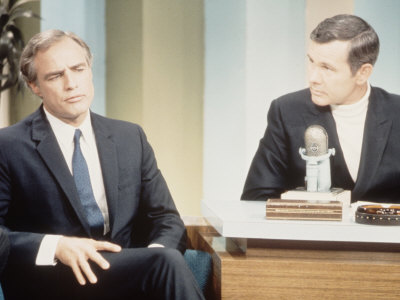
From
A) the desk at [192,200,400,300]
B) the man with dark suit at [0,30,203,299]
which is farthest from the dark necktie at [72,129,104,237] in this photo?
the desk at [192,200,400,300]

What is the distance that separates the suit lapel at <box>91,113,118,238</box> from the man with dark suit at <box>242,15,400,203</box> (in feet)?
2.12

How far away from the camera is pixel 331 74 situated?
104 inches

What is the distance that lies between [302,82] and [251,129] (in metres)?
0.39

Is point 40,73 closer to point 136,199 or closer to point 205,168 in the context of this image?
point 136,199

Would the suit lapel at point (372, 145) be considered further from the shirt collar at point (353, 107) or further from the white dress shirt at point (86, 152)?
the white dress shirt at point (86, 152)

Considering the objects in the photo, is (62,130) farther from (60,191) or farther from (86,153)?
(60,191)

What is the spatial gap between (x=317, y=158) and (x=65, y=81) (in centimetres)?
92

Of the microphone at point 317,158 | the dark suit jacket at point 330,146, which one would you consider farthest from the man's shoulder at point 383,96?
the microphone at point 317,158

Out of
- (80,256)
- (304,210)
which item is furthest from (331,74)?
(80,256)

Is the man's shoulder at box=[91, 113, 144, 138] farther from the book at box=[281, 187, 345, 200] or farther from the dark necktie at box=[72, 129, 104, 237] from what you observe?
the book at box=[281, 187, 345, 200]

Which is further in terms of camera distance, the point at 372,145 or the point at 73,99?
the point at 372,145

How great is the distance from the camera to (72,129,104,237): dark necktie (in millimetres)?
2219

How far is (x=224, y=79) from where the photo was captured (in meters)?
3.77

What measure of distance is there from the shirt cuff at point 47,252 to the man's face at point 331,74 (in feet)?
4.02
